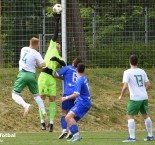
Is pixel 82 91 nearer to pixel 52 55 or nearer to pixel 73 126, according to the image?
pixel 73 126

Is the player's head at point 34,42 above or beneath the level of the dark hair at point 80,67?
above

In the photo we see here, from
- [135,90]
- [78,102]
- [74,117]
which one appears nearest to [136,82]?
[135,90]

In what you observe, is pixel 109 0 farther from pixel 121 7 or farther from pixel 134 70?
pixel 134 70

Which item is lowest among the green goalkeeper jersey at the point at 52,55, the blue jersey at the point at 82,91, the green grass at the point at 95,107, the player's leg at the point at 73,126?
the green grass at the point at 95,107

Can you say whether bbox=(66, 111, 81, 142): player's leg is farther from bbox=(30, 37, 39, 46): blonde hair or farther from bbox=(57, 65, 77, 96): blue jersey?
bbox=(30, 37, 39, 46): blonde hair

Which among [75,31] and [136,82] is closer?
[136,82]

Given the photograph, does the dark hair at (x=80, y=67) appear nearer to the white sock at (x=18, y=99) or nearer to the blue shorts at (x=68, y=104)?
the blue shorts at (x=68, y=104)

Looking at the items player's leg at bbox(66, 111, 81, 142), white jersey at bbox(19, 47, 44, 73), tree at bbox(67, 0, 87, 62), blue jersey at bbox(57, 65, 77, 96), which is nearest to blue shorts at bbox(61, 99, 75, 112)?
blue jersey at bbox(57, 65, 77, 96)

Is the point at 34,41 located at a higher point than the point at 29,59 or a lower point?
higher

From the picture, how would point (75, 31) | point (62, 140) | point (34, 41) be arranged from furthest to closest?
point (75, 31), point (34, 41), point (62, 140)

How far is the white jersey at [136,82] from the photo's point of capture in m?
18.0

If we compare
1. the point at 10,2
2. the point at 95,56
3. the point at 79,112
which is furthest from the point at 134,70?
the point at 10,2

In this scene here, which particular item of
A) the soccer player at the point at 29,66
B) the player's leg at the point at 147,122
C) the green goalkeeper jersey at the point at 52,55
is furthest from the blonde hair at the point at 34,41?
the player's leg at the point at 147,122

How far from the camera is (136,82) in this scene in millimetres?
18078
